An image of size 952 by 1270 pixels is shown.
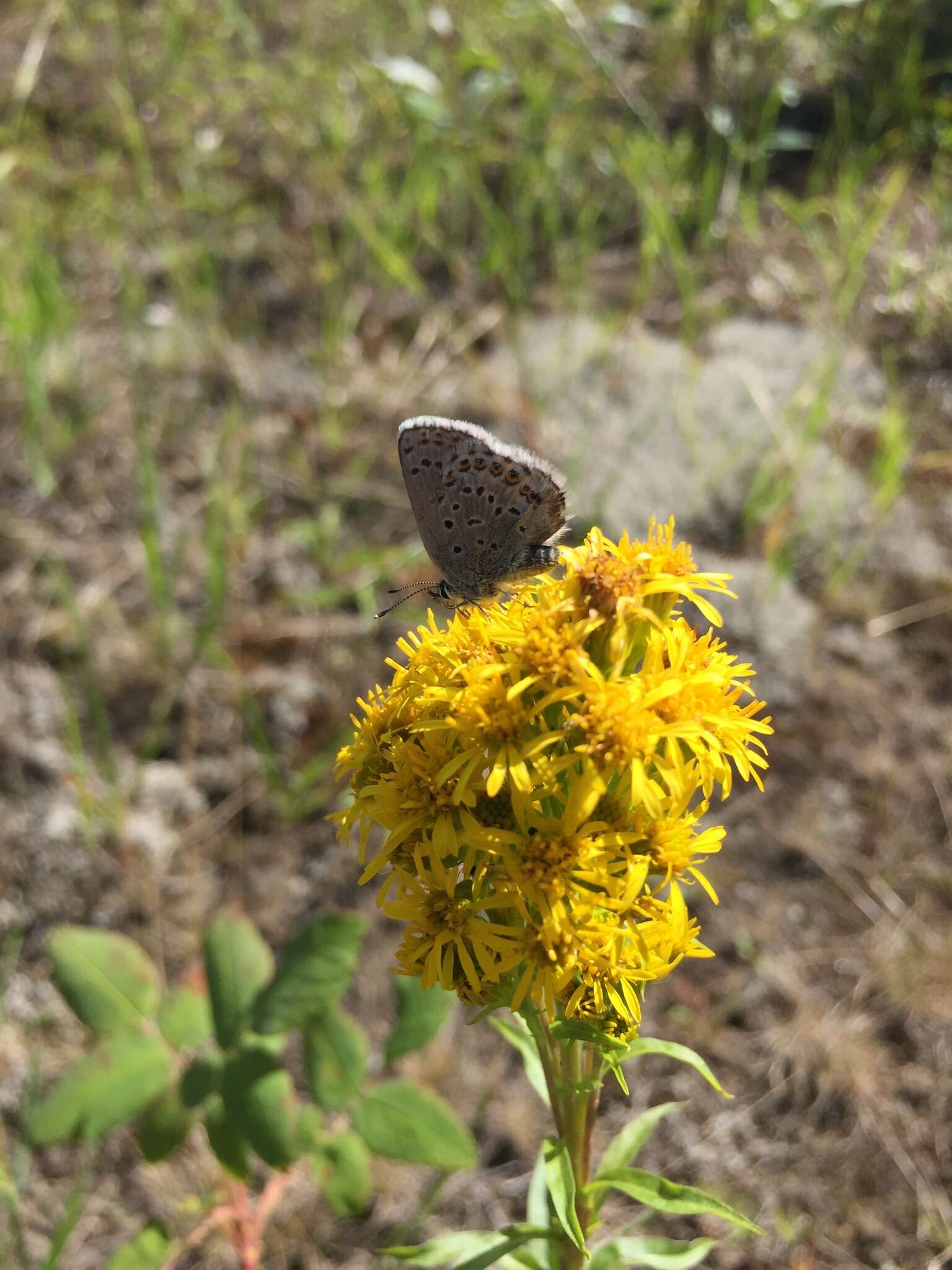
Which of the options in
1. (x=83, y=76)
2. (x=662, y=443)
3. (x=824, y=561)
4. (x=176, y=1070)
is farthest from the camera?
(x=83, y=76)

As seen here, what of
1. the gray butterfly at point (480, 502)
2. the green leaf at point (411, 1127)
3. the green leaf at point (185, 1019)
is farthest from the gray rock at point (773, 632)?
the green leaf at point (185, 1019)

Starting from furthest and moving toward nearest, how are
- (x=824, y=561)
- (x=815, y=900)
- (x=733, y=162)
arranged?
(x=733, y=162) → (x=824, y=561) → (x=815, y=900)

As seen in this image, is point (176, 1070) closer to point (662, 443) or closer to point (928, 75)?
point (662, 443)

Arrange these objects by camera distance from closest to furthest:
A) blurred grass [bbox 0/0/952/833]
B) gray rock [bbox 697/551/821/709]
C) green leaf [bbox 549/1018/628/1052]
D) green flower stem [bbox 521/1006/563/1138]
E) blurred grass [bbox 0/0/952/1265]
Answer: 1. green leaf [bbox 549/1018/628/1052]
2. green flower stem [bbox 521/1006/563/1138]
3. gray rock [bbox 697/551/821/709]
4. blurred grass [bbox 0/0/952/1265]
5. blurred grass [bbox 0/0/952/833]

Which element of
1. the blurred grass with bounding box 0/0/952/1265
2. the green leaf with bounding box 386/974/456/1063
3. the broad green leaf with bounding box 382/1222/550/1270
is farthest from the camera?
the blurred grass with bounding box 0/0/952/1265

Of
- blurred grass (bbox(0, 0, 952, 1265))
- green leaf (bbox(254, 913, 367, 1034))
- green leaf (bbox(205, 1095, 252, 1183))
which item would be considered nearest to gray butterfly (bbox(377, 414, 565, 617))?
green leaf (bbox(254, 913, 367, 1034))

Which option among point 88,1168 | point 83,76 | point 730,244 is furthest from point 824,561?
point 83,76

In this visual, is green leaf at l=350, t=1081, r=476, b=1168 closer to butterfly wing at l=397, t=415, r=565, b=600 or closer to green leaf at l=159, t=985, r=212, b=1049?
green leaf at l=159, t=985, r=212, b=1049
